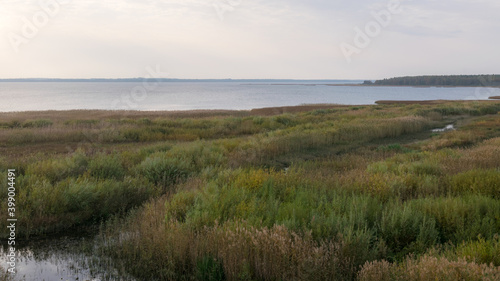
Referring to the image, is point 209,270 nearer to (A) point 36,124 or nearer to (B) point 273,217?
(B) point 273,217

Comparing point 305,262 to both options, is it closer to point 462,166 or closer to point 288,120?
point 462,166

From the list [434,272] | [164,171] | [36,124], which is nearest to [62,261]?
[164,171]

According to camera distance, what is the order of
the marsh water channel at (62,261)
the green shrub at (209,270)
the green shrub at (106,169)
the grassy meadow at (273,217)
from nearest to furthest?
1. the grassy meadow at (273,217)
2. the green shrub at (209,270)
3. the marsh water channel at (62,261)
4. the green shrub at (106,169)

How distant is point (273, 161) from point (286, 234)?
9.36 m

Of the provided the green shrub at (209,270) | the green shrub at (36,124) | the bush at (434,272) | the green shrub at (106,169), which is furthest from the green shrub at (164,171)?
the green shrub at (36,124)

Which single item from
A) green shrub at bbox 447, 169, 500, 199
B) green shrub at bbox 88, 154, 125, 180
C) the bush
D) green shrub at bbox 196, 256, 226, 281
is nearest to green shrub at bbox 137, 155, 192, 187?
green shrub at bbox 88, 154, 125, 180

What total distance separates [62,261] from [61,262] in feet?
0.13

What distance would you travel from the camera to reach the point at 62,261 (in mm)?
6023

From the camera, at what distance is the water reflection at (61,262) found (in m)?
5.45

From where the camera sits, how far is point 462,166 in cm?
1026

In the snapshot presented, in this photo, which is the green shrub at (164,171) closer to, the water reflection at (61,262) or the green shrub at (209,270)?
the water reflection at (61,262)

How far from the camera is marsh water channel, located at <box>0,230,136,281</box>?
545 centimetres

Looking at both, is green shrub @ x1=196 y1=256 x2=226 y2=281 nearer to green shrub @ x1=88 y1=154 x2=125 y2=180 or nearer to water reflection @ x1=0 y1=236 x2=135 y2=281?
water reflection @ x1=0 y1=236 x2=135 y2=281

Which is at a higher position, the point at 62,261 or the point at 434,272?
the point at 434,272
